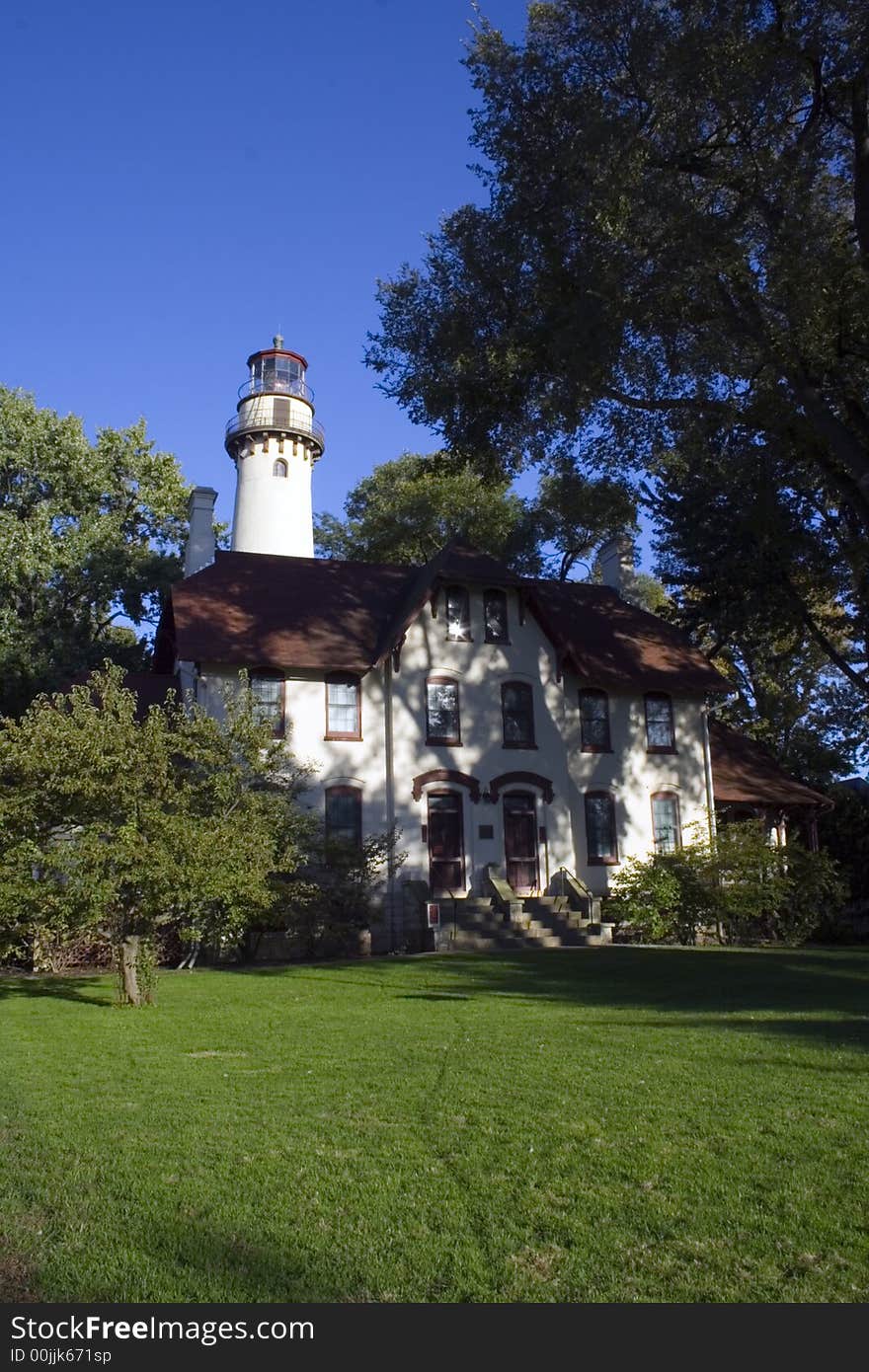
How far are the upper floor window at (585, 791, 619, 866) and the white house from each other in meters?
0.04

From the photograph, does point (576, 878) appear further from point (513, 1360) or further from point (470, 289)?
point (513, 1360)

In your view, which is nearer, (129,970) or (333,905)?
(129,970)

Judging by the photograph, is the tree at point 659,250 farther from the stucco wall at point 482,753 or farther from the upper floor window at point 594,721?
the upper floor window at point 594,721

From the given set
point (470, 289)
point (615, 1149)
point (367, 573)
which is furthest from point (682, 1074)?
point (367, 573)

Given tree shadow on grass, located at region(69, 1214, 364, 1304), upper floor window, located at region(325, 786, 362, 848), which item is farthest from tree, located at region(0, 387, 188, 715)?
tree shadow on grass, located at region(69, 1214, 364, 1304)

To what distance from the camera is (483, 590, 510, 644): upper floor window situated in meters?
28.3

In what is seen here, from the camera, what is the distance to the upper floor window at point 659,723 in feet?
99.7

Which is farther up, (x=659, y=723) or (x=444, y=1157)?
(x=659, y=723)

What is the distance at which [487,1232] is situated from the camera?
17.6ft

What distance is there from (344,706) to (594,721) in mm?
7186

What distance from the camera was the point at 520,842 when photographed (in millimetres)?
27516

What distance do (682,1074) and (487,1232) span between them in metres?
4.04

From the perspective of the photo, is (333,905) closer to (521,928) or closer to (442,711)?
(521,928)

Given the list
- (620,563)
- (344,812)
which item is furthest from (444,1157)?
(620,563)
